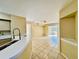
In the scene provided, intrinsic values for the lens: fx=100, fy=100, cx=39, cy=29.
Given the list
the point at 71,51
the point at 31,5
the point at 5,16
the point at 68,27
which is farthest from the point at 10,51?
the point at 5,16

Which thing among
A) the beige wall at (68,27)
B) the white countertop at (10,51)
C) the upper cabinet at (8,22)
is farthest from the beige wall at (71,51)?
the upper cabinet at (8,22)

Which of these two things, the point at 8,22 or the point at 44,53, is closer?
the point at 44,53

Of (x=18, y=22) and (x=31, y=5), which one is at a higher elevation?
(x=31, y=5)

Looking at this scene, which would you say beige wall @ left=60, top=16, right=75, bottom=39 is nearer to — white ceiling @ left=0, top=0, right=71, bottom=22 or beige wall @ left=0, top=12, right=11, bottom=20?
white ceiling @ left=0, top=0, right=71, bottom=22

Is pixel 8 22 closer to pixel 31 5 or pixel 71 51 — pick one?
pixel 31 5

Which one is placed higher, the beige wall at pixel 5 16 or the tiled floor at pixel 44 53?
the beige wall at pixel 5 16

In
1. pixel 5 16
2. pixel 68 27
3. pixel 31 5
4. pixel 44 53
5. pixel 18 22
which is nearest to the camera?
pixel 31 5

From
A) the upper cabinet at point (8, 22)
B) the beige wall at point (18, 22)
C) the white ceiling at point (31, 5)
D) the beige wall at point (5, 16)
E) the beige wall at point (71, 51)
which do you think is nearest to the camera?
the beige wall at point (71, 51)

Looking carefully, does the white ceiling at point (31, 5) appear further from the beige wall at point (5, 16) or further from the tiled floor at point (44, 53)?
the tiled floor at point (44, 53)

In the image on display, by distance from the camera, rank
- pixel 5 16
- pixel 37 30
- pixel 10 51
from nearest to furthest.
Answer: pixel 10 51 → pixel 5 16 → pixel 37 30

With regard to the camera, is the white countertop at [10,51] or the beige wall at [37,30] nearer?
the white countertop at [10,51]

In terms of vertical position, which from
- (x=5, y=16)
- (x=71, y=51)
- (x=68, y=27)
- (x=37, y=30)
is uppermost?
(x=5, y=16)

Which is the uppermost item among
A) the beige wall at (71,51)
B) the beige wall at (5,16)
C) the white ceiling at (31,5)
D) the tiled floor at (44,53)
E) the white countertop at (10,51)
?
the white ceiling at (31,5)

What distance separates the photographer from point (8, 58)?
999 mm
